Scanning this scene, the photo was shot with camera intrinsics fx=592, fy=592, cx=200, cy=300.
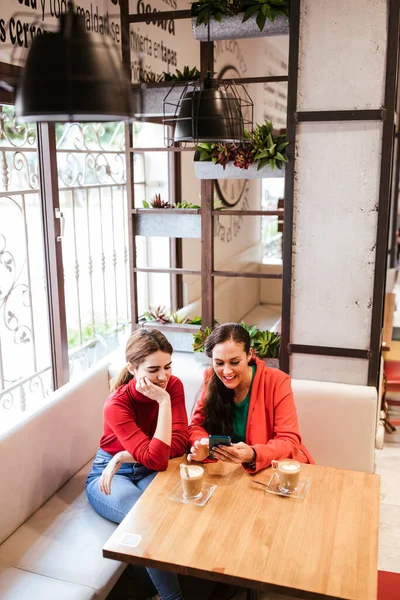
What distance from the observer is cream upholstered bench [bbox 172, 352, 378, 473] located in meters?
3.02

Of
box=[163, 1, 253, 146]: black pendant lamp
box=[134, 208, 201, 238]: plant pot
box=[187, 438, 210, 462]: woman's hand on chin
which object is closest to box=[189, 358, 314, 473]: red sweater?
box=[187, 438, 210, 462]: woman's hand on chin

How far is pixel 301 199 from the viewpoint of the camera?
10.2 feet

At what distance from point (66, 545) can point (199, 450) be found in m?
0.67

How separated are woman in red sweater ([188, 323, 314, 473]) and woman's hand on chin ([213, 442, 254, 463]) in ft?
0.47

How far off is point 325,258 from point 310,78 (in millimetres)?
908

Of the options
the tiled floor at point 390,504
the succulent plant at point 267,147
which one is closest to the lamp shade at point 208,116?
the succulent plant at point 267,147

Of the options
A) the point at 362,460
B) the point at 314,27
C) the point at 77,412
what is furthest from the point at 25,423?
the point at 314,27

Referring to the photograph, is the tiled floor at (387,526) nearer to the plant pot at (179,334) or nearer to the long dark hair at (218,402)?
the long dark hair at (218,402)

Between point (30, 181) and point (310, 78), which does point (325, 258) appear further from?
point (30, 181)

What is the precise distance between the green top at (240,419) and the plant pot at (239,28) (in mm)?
1775

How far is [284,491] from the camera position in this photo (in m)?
2.14

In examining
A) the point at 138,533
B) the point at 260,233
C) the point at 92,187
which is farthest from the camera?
the point at 260,233

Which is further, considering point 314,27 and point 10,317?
point 10,317

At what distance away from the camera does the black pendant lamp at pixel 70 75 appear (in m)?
1.23
